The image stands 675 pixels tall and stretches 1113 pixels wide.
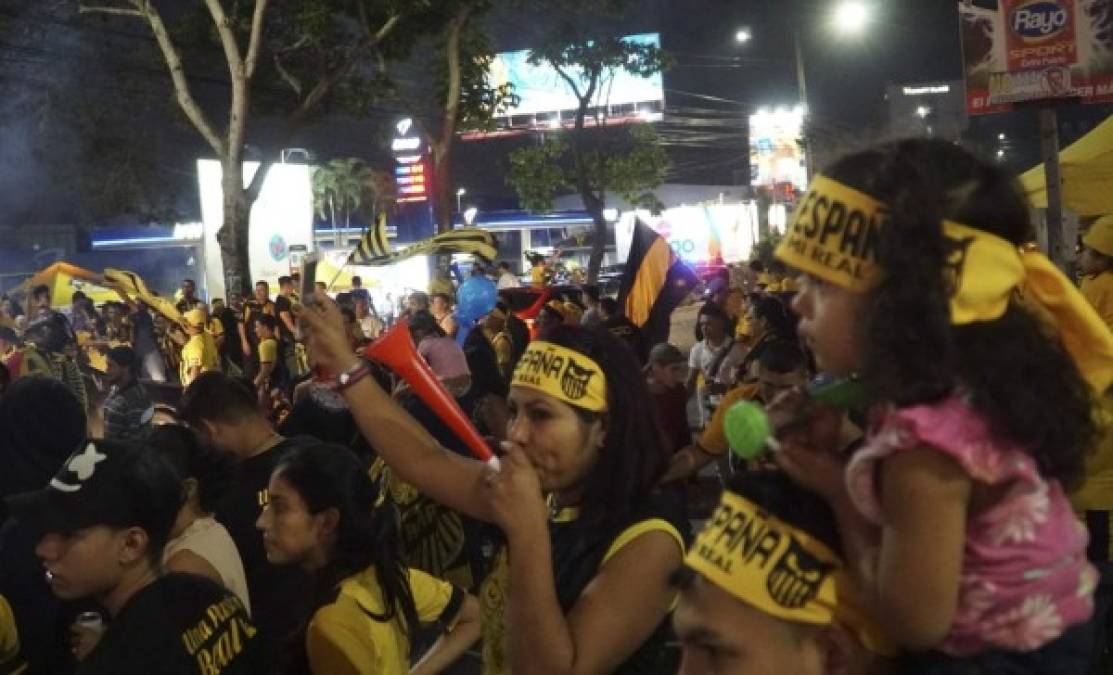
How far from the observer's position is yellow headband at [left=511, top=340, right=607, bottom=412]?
2.72 m

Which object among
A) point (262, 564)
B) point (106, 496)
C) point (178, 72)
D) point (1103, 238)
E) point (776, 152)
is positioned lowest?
point (262, 564)

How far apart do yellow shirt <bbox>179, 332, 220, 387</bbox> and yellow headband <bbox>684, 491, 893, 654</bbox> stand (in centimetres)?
1167

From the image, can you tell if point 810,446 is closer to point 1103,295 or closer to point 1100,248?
point 1103,295

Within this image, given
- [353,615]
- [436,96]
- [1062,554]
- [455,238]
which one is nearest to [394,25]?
[436,96]

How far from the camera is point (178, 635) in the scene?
2.85m

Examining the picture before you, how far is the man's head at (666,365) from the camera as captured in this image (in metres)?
8.40

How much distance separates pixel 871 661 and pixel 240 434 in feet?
11.0

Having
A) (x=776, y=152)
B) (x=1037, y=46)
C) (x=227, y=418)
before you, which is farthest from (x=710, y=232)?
(x=227, y=418)

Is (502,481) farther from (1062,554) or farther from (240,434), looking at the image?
(240,434)

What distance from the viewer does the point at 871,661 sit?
1.95 metres

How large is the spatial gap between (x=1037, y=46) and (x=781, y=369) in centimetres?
600

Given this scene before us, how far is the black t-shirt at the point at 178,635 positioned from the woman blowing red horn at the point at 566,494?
0.67 metres

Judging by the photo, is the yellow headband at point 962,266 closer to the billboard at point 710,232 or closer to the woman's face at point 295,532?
the woman's face at point 295,532

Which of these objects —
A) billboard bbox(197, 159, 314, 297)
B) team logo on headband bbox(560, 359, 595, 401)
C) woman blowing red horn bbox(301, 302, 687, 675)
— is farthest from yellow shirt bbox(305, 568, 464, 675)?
billboard bbox(197, 159, 314, 297)
